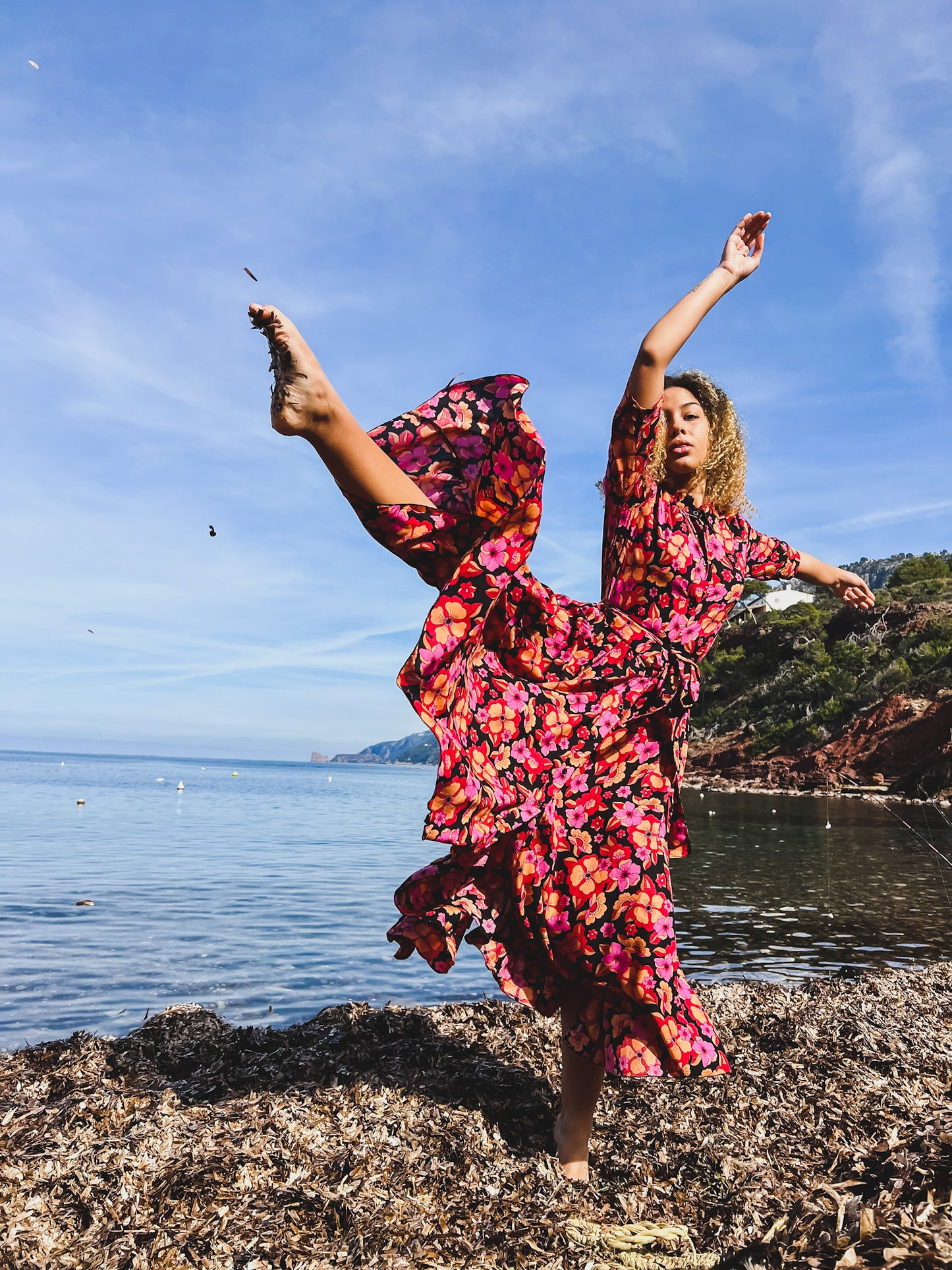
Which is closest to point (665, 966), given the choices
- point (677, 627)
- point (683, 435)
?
point (677, 627)

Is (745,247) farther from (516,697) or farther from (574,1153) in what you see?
(574,1153)

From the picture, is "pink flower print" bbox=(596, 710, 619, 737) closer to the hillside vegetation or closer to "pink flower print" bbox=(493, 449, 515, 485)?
"pink flower print" bbox=(493, 449, 515, 485)

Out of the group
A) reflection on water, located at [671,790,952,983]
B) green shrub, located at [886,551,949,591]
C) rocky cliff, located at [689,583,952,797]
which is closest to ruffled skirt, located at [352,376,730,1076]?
reflection on water, located at [671,790,952,983]

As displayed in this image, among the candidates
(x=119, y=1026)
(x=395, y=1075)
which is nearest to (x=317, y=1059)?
(x=395, y=1075)

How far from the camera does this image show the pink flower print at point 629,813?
3055 mm

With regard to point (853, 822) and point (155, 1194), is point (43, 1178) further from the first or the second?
point (853, 822)

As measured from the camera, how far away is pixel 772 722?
5009cm

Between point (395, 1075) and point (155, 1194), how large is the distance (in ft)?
4.24

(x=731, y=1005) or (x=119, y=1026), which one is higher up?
(x=731, y=1005)

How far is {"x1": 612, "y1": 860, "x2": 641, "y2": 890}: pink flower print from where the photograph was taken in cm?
296

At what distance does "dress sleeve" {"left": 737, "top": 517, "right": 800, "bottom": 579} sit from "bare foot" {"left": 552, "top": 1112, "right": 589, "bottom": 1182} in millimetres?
2280

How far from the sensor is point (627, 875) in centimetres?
297

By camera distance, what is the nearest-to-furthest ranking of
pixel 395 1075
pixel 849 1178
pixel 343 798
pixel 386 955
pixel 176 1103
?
pixel 849 1178
pixel 176 1103
pixel 395 1075
pixel 386 955
pixel 343 798

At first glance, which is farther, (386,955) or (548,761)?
(386,955)
